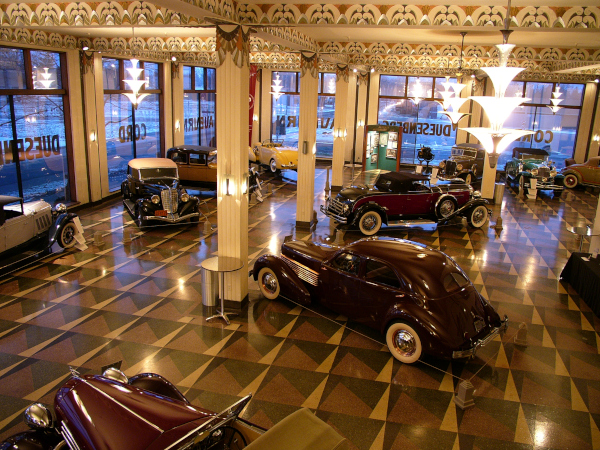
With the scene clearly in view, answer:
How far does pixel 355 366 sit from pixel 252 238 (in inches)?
216

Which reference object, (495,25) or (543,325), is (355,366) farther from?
(495,25)

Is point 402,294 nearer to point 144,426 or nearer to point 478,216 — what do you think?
point 144,426

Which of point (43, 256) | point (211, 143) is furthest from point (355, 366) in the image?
point (211, 143)

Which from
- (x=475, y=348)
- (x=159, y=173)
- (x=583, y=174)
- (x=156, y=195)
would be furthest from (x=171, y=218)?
(x=583, y=174)

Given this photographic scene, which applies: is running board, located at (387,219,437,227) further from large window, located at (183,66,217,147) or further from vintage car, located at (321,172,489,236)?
large window, located at (183,66,217,147)

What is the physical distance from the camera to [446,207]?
40.5 feet

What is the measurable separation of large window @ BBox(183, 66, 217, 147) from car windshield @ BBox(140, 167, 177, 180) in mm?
7414

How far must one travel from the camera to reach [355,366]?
20.4ft

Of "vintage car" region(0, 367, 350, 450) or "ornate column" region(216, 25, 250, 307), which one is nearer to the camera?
"vintage car" region(0, 367, 350, 450)

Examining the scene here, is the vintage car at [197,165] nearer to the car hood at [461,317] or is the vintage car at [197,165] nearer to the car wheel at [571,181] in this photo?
the car hood at [461,317]

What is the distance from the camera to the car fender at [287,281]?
297 inches

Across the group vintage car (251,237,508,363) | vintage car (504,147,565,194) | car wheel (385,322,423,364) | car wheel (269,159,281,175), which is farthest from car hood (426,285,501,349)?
car wheel (269,159,281,175)

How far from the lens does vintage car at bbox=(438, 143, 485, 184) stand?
1834cm

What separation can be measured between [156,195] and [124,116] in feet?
22.1
